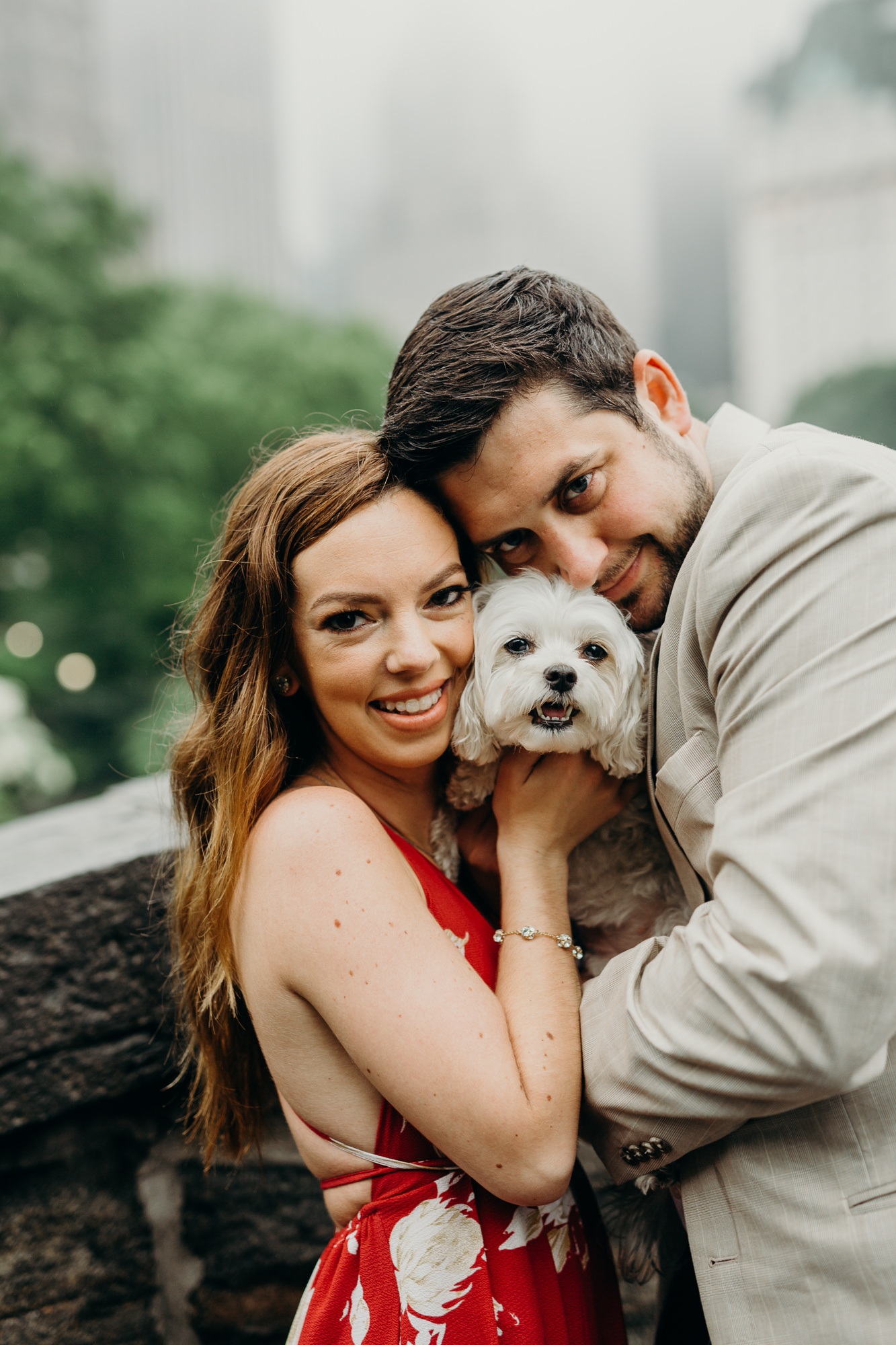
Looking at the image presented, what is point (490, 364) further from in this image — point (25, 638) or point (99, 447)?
point (25, 638)

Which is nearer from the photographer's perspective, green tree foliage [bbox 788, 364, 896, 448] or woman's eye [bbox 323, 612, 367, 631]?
woman's eye [bbox 323, 612, 367, 631]

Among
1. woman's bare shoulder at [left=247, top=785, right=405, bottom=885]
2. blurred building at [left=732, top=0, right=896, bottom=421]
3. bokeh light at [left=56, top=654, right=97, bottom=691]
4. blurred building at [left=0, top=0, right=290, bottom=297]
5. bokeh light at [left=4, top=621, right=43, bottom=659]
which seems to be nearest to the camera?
woman's bare shoulder at [left=247, top=785, right=405, bottom=885]

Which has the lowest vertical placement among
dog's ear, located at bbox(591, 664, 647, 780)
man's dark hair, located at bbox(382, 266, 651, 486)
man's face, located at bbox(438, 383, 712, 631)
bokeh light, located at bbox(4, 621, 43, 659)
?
bokeh light, located at bbox(4, 621, 43, 659)

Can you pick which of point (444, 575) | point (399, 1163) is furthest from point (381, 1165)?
point (444, 575)

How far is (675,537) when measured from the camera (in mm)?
1842

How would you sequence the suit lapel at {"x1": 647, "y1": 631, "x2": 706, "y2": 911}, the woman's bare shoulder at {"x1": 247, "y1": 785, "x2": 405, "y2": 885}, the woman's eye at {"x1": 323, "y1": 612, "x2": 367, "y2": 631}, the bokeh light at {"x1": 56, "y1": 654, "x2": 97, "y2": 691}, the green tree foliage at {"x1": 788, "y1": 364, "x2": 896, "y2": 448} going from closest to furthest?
the woman's bare shoulder at {"x1": 247, "y1": 785, "x2": 405, "y2": 885} < the suit lapel at {"x1": 647, "y1": 631, "x2": 706, "y2": 911} < the woman's eye at {"x1": 323, "y1": 612, "x2": 367, "y2": 631} < the bokeh light at {"x1": 56, "y1": 654, "x2": 97, "y2": 691} < the green tree foliage at {"x1": 788, "y1": 364, "x2": 896, "y2": 448}

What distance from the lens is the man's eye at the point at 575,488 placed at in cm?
182

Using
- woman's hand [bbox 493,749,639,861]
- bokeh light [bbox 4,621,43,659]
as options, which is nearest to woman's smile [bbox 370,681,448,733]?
woman's hand [bbox 493,749,639,861]

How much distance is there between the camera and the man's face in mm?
1796

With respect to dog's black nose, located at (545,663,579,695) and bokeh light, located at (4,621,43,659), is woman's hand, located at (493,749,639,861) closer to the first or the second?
dog's black nose, located at (545,663,579,695)

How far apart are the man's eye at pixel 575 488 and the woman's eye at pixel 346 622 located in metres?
0.48

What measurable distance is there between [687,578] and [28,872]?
159 centimetres

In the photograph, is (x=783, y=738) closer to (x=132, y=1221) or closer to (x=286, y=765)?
(x=286, y=765)

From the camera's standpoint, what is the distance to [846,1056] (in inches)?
48.6
